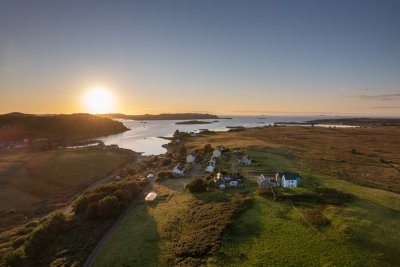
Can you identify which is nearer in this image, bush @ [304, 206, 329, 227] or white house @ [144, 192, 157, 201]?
bush @ [304, 206, 329, 227]

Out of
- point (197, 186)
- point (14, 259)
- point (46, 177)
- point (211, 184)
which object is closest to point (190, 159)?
point (211, 184)

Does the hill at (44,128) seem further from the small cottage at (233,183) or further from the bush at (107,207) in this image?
the small cottage at (233,183)

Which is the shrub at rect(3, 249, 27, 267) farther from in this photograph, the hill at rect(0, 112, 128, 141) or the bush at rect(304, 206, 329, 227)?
the hill at rect(0, 112, 128, 141)

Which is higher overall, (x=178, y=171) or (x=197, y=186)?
(x=197, y=186)

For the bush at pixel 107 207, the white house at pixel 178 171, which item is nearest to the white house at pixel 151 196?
the bush at pixel 107 207

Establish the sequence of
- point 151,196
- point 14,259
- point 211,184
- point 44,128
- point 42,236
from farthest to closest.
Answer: point 44,128, point 211,184, point 151,196, point 42,236, point 14,259

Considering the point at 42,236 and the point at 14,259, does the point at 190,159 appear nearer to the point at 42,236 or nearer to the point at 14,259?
the point at 42,236

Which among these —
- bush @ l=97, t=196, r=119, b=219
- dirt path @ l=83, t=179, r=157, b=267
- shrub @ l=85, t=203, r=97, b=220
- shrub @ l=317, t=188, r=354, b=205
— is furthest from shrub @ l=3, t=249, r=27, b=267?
shrub @ l=317, t=188, r=354, b=205

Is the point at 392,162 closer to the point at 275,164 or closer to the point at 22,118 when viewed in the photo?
the point at 275,164
